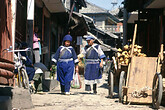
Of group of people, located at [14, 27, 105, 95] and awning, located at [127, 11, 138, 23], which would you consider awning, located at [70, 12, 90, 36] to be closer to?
awning, located at [127, 11, 138, 23]

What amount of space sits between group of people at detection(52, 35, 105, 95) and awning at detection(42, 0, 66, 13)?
509 cm

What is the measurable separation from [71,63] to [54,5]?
6417 mm

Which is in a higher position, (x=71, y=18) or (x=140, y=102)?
(x=71, y=18)

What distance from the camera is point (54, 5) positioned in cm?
1591

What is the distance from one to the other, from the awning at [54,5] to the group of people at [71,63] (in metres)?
5.09

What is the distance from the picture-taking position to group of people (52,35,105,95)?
33.1ft

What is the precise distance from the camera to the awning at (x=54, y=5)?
49.6 feet

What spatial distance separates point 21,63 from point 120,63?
2.70 meters

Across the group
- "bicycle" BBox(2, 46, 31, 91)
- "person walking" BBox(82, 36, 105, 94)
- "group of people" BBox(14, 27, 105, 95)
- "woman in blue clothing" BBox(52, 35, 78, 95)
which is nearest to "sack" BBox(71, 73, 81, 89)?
"group of people" BBox(14, 27, 105, 95)

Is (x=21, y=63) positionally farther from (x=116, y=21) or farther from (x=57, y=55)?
(x=116, y=21)

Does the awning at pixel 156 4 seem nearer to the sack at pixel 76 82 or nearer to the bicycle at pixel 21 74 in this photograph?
the sack at pixel 76 82

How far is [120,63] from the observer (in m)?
8.96

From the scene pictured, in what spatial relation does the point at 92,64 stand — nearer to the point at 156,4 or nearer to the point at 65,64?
the point at 65,64

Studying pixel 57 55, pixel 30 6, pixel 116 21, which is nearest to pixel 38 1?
pixel 30 6
